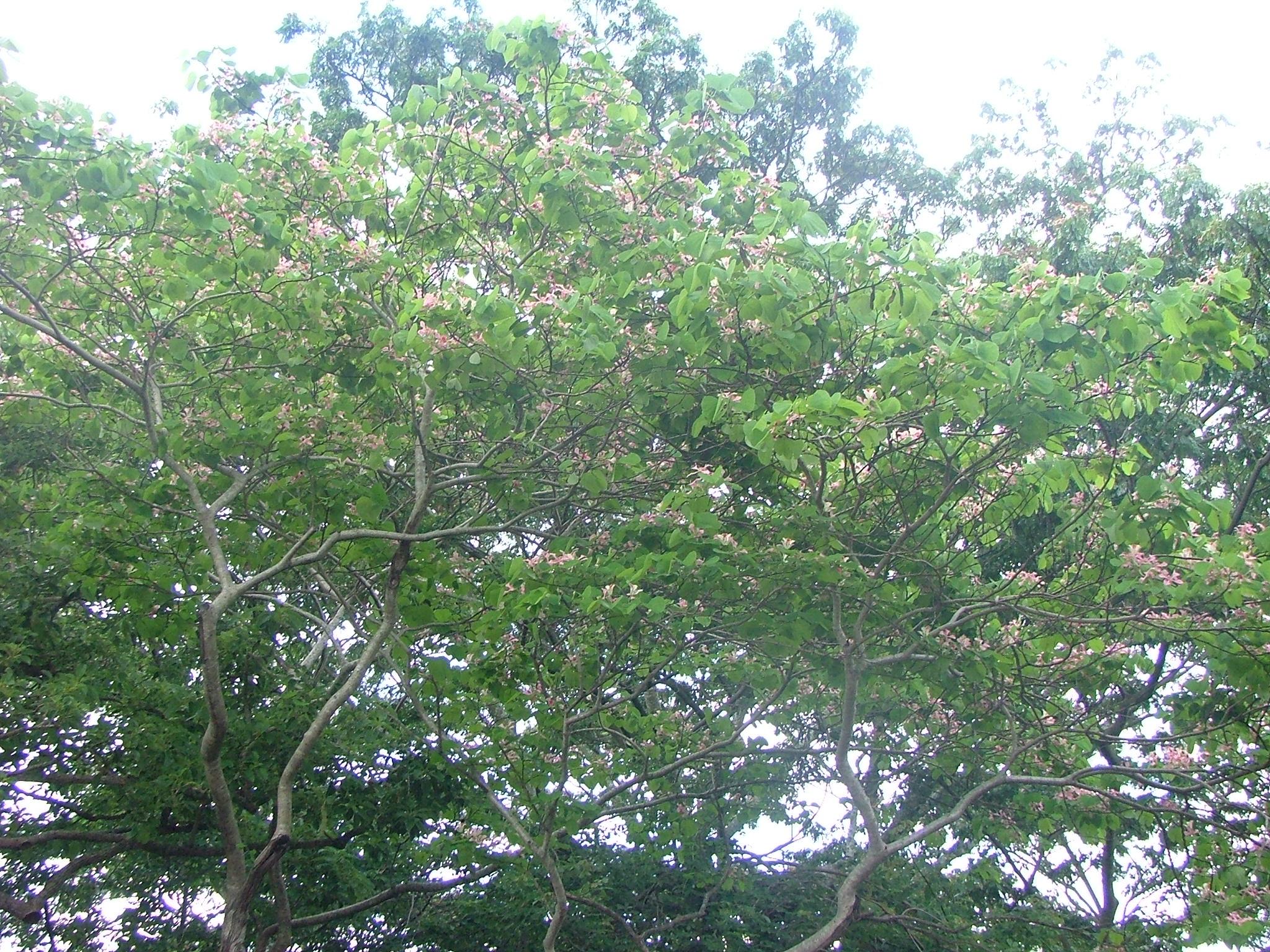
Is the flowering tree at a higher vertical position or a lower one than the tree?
lower

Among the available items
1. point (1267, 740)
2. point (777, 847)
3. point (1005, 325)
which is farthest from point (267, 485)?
point (1267, 740)

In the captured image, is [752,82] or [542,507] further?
[752,82]

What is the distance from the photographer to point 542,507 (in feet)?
20.3

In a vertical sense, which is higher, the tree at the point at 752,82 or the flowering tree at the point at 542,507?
the tree at the point at 752,82

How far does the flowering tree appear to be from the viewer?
5094 millimetres

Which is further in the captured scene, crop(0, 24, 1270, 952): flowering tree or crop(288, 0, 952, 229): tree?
crop(288, 0, 952, 229): tree

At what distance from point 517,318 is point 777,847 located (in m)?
5.06

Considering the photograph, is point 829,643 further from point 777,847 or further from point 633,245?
point 777,847

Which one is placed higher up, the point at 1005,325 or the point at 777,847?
the point at 1005,325

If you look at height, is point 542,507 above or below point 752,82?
below

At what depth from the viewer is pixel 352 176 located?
628cm

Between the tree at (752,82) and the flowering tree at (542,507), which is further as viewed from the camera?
the tree at (752,82)

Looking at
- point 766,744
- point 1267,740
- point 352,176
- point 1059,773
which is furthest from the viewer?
point 766,744

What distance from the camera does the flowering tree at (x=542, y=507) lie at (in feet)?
16.7
